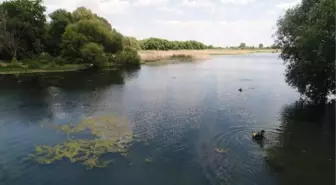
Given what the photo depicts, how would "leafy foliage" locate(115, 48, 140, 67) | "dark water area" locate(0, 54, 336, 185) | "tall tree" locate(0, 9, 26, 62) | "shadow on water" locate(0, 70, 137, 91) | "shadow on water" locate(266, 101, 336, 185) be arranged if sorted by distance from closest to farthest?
"dark water area" locate(0, 54, 336, 185) → "shadow on water" locate(266, 101, 336, 185) → "shadow on water" locate(0, 70, 137, 91) → "tall tree" locate(0, 9, 26, 62) → "leafy foliage" locate(115, 48, 140, 67)

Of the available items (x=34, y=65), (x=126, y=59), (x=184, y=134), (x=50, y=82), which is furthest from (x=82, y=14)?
(x=184, y=134)

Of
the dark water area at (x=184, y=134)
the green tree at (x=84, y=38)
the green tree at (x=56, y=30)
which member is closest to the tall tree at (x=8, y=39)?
the green tree at (x=56, y=30)

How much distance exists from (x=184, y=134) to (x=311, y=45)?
46.4 feet

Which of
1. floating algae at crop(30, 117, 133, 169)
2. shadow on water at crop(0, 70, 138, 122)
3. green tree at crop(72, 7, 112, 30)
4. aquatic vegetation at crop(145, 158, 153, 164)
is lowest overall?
aquatic vegetation at crop(145, 158, 153, 164)

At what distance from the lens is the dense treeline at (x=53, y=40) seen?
71.1m

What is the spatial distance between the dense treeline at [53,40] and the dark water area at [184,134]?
30837mm

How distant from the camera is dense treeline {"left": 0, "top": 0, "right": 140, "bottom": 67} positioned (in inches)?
2800

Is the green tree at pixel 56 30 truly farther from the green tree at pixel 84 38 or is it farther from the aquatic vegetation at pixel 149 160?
A: the aquatic vegetation at pixel 149 160

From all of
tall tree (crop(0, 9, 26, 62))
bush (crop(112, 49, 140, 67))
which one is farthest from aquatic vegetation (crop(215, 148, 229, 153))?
bush (crop(112, 49, 140, 67))

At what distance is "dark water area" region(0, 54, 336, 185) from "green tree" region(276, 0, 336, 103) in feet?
9.99

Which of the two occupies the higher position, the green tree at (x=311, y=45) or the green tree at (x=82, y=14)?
the green tree at (x=82, y=14)

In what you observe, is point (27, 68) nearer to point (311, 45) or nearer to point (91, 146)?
point (91, 146)

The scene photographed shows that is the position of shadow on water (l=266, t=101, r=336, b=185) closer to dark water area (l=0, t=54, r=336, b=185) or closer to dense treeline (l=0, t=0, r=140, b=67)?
dark water area (l=0, t=54, r=336, b=185)

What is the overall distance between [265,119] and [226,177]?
43.3 feet
